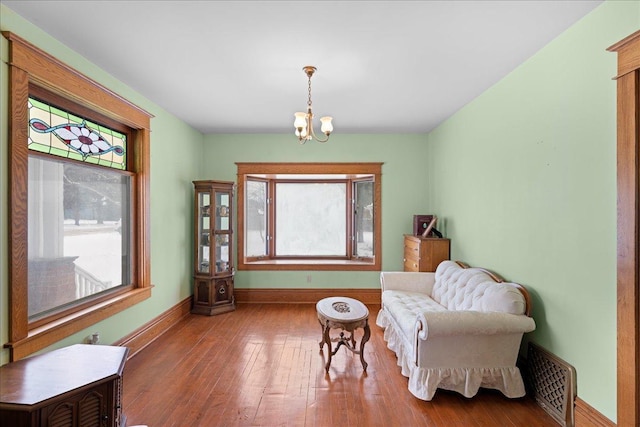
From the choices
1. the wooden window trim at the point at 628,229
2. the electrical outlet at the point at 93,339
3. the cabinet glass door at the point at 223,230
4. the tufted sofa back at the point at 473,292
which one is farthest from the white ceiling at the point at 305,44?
the electrical outlet at the point at 93,339

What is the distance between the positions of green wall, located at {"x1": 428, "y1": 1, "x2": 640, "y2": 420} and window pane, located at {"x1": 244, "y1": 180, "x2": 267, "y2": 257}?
11.7 feet

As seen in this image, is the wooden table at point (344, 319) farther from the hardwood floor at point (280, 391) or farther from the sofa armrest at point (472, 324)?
the sofa armrest at point (472, 324)

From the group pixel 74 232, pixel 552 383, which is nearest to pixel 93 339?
pixel 74 232

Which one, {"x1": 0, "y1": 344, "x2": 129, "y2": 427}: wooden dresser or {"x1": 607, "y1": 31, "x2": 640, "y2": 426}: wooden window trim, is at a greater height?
{"x1": 607, "y1": 31, "x2": 640, "y2": 426}: wooden window trim

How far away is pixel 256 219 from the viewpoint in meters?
5.86

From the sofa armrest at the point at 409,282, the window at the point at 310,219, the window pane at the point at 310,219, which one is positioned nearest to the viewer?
the sofa armrest at the point at 409,282

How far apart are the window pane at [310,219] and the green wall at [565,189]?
2.81 meters

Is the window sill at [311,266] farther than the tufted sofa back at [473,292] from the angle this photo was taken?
Yes

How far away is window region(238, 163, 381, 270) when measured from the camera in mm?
5734

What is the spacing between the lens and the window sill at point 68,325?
2.20 m

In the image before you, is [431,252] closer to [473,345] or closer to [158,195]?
[473,345]

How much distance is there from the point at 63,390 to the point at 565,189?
3.26 m

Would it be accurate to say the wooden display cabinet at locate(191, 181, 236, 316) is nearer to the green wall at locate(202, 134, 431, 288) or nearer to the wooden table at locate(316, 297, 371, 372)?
the green wall at locate(202, 134, 431, 288)

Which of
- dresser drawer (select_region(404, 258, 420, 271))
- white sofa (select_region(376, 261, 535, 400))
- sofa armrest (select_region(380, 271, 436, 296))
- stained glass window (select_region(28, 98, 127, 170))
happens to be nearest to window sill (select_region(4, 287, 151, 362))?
stained glass window (select_region(28, 98, 127, 170))
